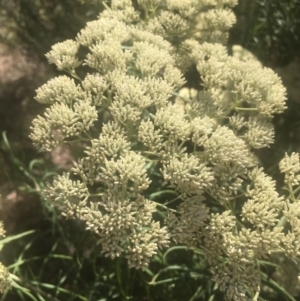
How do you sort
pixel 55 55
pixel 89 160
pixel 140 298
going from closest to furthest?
pixel 89 160, pixel 55 55, pixel 140 298

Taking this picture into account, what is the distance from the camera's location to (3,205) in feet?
2.97

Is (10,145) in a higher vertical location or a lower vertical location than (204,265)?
higher

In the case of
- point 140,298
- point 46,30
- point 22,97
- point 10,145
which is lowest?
point 140,298

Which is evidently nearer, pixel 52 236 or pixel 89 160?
pixel 89 160

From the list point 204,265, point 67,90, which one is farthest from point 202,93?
point 204,265

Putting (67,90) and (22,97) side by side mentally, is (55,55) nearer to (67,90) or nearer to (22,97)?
(67,90)

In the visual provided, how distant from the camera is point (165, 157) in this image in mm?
663

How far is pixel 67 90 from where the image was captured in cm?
69

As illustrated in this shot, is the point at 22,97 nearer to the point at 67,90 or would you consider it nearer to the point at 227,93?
the point at 67,90

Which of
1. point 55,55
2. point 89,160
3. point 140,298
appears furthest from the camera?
point 140,298

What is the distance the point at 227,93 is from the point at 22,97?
47 cm

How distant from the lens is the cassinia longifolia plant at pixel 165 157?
0.63 metres

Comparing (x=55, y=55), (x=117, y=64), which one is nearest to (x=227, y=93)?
(x=117, y=64)

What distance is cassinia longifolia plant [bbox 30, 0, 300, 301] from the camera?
63 centimetres
